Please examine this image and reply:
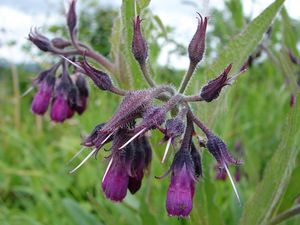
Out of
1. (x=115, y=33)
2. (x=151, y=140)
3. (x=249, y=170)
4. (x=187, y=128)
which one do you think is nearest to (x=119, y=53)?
(x=115, y=33)

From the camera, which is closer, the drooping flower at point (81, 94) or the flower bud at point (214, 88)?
the flower bud at point (214, 88)

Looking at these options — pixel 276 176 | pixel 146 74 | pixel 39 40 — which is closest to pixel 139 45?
pixel 146 74

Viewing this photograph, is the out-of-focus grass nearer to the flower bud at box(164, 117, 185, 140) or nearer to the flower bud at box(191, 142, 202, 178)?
the flower bud at box(191, 142, 202, 178)

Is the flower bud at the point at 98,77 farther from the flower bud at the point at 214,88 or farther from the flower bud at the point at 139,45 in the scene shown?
the flower bud at the point at 214,88

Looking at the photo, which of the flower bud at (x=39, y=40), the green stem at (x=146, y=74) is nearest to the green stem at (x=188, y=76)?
the green stem at (x=146, y=74)

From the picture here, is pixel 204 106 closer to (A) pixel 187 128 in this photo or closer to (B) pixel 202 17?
(A) pixel 187 128

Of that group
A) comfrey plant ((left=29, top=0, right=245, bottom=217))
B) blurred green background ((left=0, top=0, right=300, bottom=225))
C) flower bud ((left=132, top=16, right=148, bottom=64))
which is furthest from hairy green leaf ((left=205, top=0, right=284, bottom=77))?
flower bud ((left=132, top=16, right=148, bottom=64))

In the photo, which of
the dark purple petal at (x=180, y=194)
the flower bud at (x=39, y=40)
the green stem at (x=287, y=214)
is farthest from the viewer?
the flower bud at (x=39, y=40)
